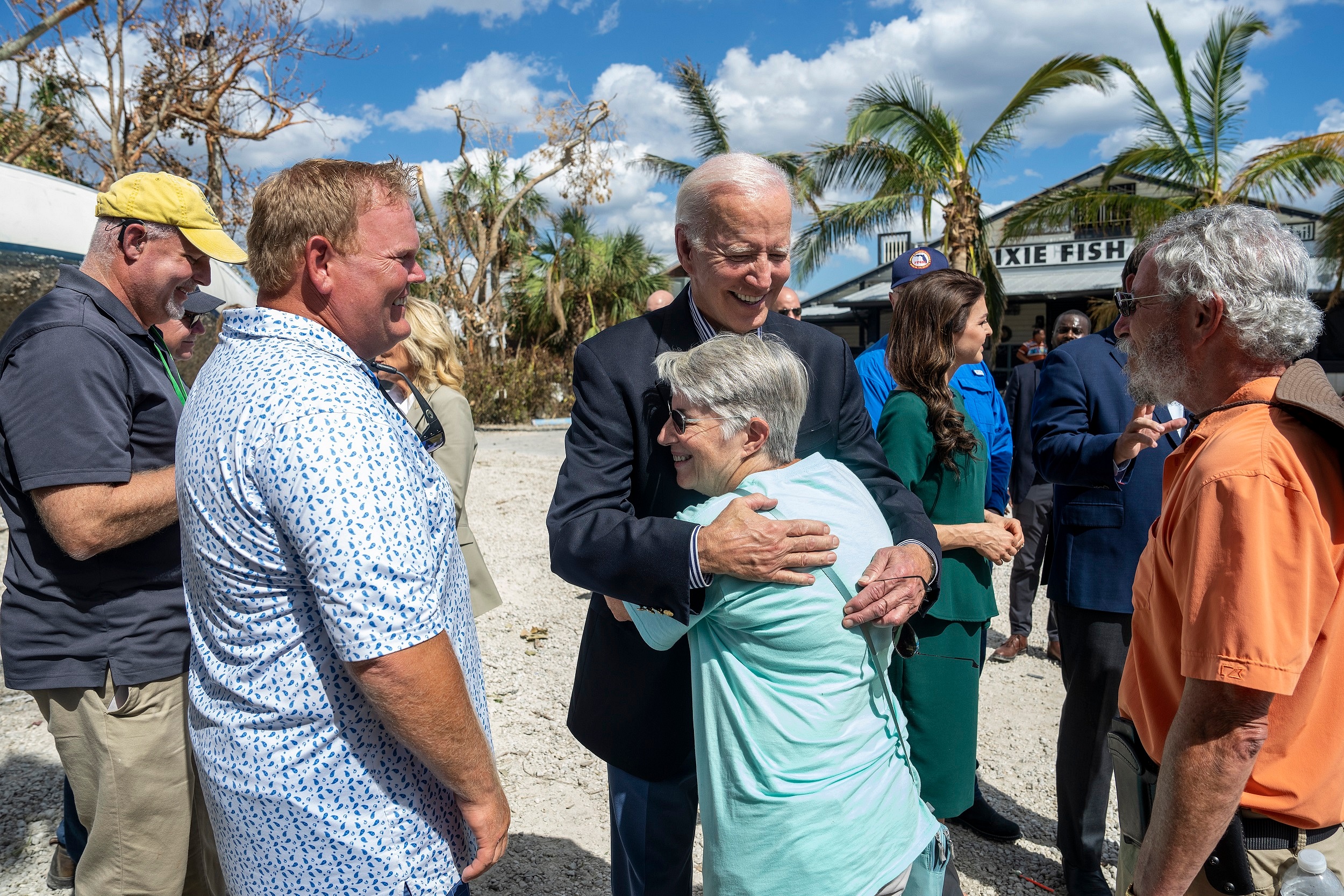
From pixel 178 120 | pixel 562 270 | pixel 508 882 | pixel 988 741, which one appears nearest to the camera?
pixel 508 882

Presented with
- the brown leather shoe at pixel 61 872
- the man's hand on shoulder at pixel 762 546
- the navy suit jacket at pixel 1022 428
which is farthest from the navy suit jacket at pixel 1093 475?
the brown leather shoe at pixel 61 872

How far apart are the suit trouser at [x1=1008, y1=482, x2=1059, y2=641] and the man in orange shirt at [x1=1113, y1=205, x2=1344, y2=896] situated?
12.1ft

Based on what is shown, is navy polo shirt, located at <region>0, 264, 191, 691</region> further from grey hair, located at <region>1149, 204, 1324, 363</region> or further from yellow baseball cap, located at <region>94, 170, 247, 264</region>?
grey hair, located at <region>1149, 204, 1324, 363</region>

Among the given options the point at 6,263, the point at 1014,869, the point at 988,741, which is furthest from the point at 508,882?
the point at 6,263

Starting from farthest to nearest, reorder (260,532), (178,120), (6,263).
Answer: (178,120)
(6,263)
(260,532)

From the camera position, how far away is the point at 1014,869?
10.3ft

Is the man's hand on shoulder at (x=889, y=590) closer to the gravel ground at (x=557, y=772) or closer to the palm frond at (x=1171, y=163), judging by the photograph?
the gravel ground at (x=557, y=772)

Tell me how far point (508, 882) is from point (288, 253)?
2.47 meters

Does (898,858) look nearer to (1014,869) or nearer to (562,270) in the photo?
(1014,869)

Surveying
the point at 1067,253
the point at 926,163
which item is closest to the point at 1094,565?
the point at 926,163

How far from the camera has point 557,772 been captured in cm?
387

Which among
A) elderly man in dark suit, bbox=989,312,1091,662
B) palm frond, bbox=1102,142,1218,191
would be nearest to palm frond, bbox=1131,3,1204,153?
palm frond, bbox=1102,142,1218,191

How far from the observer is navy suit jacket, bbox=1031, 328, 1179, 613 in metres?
2.82

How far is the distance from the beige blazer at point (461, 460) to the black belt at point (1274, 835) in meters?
2.64
